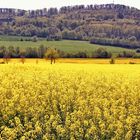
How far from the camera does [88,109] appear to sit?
16.1 meters

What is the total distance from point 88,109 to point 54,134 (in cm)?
254

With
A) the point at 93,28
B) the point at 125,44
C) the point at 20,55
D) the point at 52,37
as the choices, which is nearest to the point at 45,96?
the point at 20,55

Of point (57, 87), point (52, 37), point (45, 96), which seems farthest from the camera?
point (52, 37)

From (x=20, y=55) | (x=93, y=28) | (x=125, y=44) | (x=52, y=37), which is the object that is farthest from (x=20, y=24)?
→ (x=20, y=55)

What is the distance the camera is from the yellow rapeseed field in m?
13.6

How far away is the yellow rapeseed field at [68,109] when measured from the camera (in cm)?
1364

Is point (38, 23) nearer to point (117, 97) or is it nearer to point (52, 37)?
point (52, 37)

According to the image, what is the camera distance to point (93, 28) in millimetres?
156000

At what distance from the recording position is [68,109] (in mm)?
16828

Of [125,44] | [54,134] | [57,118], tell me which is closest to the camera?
[54,134]

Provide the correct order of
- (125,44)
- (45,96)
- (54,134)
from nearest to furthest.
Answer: (54,134), (45,96), (125,44)

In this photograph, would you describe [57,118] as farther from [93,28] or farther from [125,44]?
[93,28]

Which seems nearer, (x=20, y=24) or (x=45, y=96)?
(x=45, y=96)

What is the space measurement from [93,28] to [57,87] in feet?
450
